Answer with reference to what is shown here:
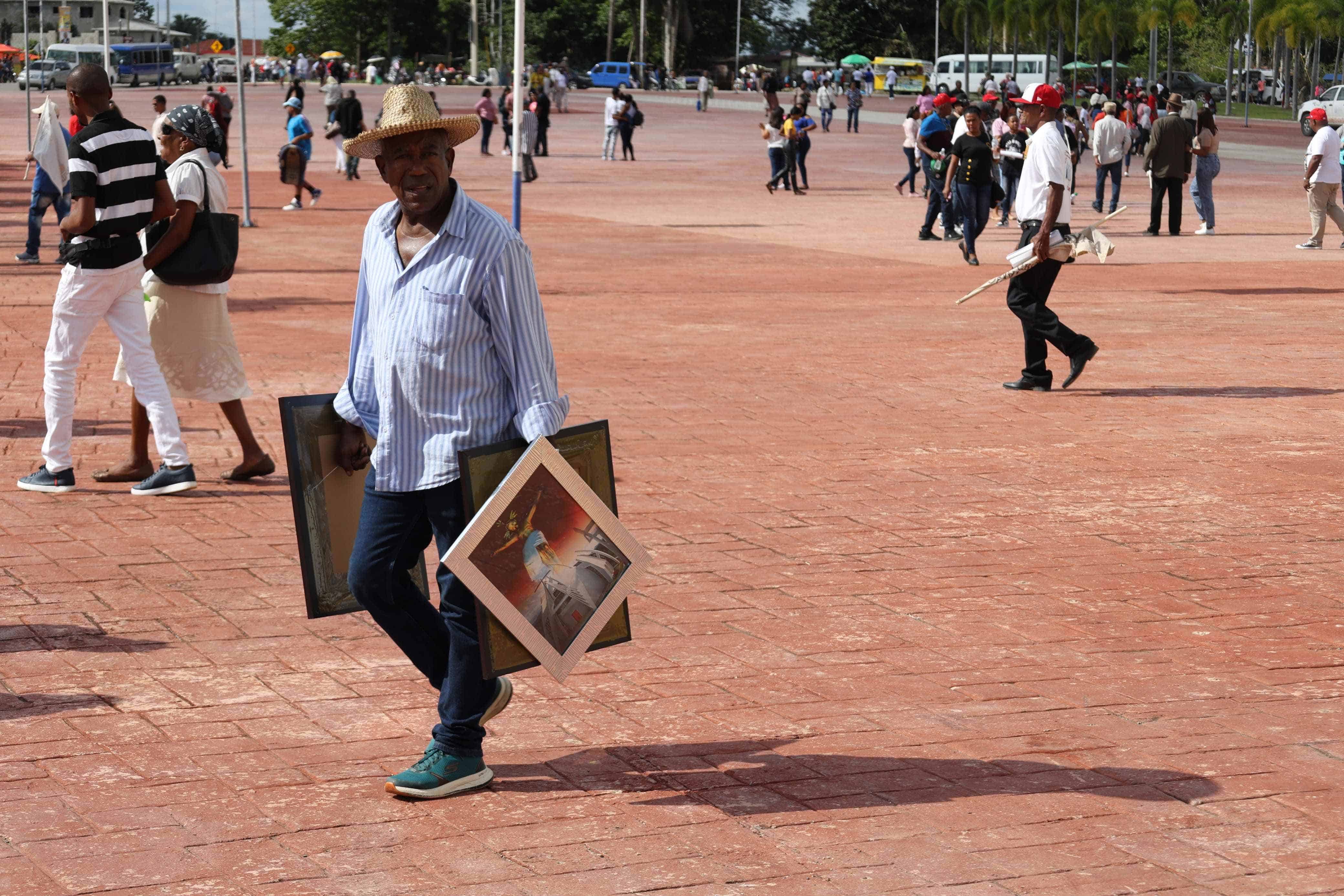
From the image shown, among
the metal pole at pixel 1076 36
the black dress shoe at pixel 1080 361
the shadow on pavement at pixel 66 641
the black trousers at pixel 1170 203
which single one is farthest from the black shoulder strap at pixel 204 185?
the metal pole at pixel 1076 36

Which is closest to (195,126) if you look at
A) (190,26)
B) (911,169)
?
(911,169)

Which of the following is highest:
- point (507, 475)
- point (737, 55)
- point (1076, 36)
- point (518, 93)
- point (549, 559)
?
point (737, 55)

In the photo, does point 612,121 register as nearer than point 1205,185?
No

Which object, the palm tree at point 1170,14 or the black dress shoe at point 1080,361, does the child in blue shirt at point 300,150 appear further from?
the palm tree at point 1170,14

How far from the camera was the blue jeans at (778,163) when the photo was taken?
2953 centimetres

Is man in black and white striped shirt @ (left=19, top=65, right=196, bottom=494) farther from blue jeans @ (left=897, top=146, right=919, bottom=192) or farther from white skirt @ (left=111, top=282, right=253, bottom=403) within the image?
blue jeans @ (left=897, top=146, right=919, bottom=192)

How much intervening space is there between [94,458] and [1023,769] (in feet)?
17.8

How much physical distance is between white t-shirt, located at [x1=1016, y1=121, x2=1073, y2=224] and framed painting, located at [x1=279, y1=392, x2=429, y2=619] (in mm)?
6719

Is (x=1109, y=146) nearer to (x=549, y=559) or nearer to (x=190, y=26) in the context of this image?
(x=549, y=559)

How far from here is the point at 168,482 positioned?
783 cm

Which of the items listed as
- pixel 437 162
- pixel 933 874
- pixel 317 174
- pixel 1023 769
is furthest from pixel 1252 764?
pixel 317 174

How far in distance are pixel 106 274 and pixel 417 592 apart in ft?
12.2

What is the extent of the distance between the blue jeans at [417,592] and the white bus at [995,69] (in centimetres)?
8242

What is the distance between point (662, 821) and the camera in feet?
14.0
